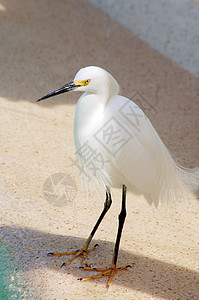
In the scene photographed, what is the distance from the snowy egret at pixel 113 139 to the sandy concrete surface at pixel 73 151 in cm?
25

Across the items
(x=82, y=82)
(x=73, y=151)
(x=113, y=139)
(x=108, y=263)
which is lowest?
(x=73, y=151)

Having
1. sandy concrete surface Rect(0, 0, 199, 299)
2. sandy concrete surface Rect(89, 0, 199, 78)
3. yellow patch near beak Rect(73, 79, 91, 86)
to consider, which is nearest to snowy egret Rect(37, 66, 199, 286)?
yellow patch near beak Rect(73, 79, 91, 86)

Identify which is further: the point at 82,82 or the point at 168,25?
the point at 168,25

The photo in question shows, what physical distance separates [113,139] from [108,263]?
0.72 metres

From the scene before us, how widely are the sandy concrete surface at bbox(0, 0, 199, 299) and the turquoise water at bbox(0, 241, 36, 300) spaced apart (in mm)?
28

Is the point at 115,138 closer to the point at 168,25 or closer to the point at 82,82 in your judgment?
the point at 82,82

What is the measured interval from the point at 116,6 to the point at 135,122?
3.96m

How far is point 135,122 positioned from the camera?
6.05ft

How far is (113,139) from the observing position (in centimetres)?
180

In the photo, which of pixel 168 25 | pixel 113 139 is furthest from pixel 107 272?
pixel 168 25

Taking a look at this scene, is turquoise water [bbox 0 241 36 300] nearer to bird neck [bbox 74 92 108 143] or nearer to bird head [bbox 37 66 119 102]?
bird neck [bbox 74 92 108 143]

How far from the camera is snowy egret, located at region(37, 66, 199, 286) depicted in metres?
1.79

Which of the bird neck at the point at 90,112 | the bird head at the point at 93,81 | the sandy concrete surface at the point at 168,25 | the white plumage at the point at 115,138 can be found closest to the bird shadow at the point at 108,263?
the white plumage at the point at 115,138

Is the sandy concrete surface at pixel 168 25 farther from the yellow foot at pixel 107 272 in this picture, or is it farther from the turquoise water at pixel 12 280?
the turquoise water at pixel 12 280
